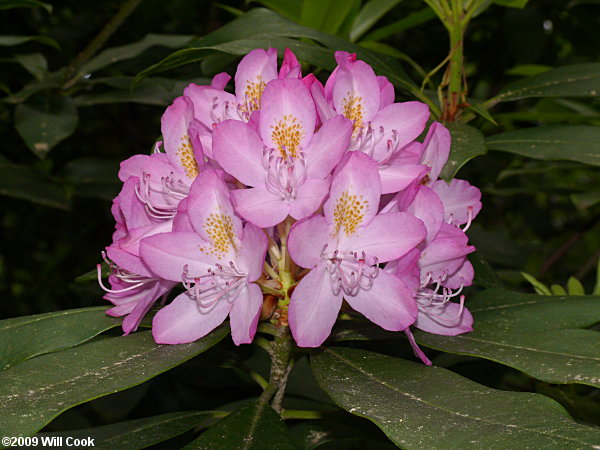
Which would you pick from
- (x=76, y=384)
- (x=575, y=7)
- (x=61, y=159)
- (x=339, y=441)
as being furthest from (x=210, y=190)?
(x=575, y=7)

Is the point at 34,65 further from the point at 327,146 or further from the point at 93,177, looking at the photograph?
the point at 327,146

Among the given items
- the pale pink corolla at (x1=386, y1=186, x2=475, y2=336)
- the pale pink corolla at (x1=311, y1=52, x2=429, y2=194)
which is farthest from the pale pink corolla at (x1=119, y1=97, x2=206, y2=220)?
the pale pink corolla at (x1=386, y1=186, x2=475, y2=336)

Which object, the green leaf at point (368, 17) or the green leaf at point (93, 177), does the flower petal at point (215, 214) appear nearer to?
the green leaf at point (368, 17)

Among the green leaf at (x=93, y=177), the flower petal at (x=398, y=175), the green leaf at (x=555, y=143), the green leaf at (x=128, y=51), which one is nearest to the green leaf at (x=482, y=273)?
the green leaf at (x=555, y=143)

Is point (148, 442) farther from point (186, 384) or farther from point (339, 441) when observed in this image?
point (186, 384)

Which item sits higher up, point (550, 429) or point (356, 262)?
point (356, 262)
